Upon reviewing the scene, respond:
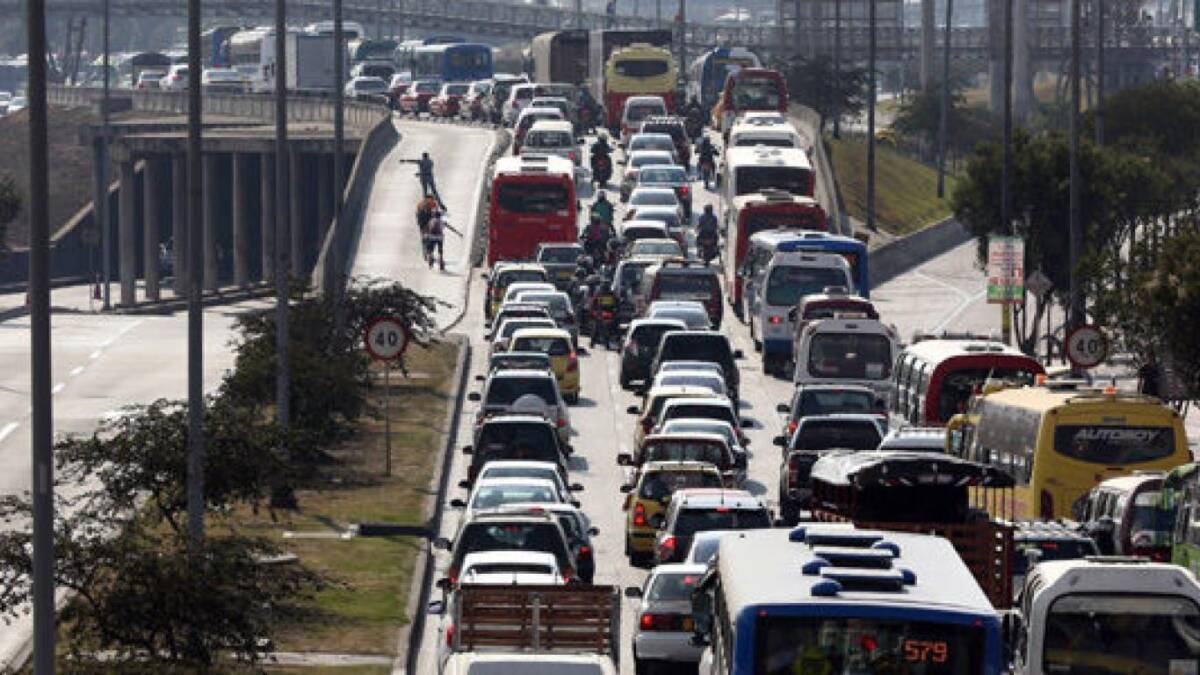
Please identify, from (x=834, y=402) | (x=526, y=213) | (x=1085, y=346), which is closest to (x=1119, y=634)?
(x=834, y=402)

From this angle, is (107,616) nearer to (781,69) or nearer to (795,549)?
(795,549)

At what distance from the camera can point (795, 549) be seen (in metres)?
22.0

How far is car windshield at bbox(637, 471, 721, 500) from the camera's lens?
40.2 metres

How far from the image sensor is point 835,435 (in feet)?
147

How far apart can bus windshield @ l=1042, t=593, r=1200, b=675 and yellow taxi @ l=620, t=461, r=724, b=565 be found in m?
16.8

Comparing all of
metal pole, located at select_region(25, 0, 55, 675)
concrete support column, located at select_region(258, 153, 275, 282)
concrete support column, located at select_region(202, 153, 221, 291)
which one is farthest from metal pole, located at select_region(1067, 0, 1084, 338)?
concrete support column, located at select_region(202, 153, 221, 291)

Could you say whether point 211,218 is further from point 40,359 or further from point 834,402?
point 40,359

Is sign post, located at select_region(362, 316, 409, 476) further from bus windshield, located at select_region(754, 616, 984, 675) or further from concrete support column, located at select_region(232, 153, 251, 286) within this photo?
concrete support column, located at select_region(232, 153, 251, 286)

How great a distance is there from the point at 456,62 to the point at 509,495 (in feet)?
411

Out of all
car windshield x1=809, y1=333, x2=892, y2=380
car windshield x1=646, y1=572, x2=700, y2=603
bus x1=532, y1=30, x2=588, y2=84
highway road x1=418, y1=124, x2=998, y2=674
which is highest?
bus x1=532, y1=30, x2=588, y2=84

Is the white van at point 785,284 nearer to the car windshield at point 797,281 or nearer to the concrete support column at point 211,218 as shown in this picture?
the car windshield at point 797,281

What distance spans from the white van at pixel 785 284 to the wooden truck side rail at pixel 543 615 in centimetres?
3841

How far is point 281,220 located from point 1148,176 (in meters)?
34.6

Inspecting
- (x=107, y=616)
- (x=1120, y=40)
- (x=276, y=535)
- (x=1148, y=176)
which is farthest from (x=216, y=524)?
(x=1120, y=40)
